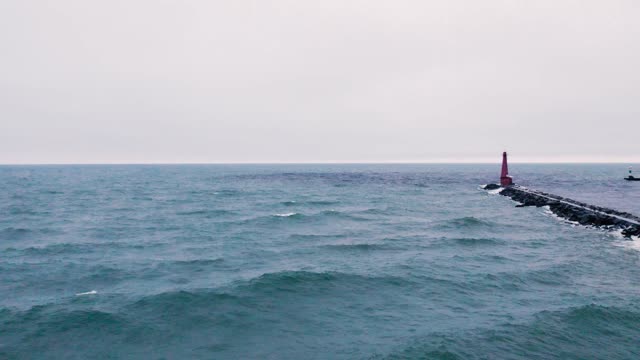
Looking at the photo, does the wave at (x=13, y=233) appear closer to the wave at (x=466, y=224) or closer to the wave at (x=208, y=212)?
the wave at (x=208, y=212)

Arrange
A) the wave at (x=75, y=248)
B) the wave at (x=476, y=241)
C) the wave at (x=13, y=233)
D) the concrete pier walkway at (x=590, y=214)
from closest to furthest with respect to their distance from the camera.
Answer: the wave at (x=75, y=248)
the wave at (x=476, y=241)
the concrete pier walkway at (x=590, y=214)
the wave at (x=13, y=233)

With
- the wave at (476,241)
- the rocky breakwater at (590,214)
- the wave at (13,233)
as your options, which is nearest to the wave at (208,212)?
the wave at (13,233)

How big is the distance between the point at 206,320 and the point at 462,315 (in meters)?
9.39

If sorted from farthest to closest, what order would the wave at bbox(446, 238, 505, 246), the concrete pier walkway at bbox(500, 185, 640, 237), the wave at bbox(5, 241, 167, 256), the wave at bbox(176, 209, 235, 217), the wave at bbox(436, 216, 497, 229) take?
the wave at bbox(176, 209, 235, 217), the wave at bbox(436, 216, 497, 229), the concrete pier walkway at bbox(500, 185, 640, 237), the wave at bbox(446, 238, 505, 246), the wave at bbox(5, 241, 167, 256)

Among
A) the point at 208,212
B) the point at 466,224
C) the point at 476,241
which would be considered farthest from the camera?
the point at 208,212

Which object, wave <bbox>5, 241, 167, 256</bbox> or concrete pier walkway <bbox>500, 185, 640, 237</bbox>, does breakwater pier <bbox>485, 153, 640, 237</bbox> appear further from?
wave <bbox>5, 241, 167, 256</bbox>

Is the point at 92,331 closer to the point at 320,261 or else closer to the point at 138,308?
the point at 138,308

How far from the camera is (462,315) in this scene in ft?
49.1

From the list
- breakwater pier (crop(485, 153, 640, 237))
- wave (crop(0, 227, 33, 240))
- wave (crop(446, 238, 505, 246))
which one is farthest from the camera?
wave (crop(0, 227, 33, 240))

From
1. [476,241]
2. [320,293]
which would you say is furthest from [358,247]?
[320,293]

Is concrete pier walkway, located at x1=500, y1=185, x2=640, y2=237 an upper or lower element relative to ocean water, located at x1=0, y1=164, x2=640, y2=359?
upper

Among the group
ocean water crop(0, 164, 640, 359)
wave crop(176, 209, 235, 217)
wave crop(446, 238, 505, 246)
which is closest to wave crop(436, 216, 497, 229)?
ocean water crop(0, 164, 640, 359)

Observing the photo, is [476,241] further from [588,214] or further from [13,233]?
[13,233]

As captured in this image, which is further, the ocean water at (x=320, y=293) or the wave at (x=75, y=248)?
the wave at (x=75, y=248)
